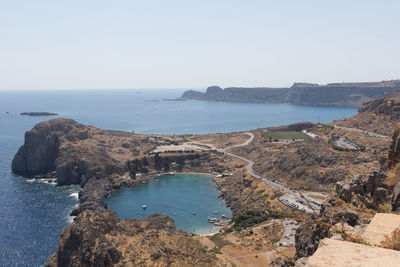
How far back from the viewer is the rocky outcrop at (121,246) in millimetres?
43844

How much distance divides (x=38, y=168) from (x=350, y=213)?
126655mm

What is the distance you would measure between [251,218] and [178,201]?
2818 cm

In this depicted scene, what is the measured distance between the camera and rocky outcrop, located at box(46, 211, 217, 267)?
A: 43844mm

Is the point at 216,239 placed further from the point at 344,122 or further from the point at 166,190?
the point at 344,122

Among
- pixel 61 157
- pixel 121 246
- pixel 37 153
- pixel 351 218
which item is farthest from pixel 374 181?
pixel 37 153

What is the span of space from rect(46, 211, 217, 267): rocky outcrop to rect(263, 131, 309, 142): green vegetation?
9745 cm

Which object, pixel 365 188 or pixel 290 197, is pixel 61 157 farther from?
pixel 365 188

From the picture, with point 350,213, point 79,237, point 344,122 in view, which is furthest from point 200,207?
point 344,122

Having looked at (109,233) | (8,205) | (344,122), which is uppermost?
(344,122)

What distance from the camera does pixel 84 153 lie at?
119m

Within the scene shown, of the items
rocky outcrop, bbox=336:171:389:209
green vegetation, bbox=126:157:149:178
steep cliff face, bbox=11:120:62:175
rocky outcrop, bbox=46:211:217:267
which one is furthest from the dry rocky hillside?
steep cliff face, bbox=11:120:62:175

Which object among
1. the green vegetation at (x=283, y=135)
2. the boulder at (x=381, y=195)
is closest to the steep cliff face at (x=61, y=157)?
the green vegetation at (x=283, y=135)

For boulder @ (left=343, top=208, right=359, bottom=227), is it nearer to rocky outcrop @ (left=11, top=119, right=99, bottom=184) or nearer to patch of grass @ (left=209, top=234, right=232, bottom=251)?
patch of grass @ (left=209, top=234, right=232, bottom=251)

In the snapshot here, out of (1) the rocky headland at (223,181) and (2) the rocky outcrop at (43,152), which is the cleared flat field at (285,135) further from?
(2) the rocky outcrop at (43,152)
